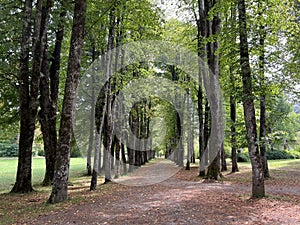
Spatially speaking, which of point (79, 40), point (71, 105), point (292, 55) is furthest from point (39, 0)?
point (292, 55)

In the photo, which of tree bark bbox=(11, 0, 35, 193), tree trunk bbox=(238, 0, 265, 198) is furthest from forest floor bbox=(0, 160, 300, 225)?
tree bark bbox=(11, 0, 35, 193)

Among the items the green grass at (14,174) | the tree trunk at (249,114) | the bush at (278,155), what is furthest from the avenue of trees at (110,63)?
the bush at (278,155)

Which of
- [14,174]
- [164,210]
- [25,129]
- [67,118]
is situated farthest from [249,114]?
[14,174]

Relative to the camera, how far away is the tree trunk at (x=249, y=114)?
9172 mm

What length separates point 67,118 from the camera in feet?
31.0

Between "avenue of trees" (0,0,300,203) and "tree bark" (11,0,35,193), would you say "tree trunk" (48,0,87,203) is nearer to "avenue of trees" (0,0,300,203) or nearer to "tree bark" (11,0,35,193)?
"avenue of trees" (0,0,300,203)

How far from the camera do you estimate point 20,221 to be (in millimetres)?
7062

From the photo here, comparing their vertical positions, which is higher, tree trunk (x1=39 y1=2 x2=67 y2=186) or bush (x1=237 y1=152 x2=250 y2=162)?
tree trunk (x1=39 y1=2 x2=67 y2=186)

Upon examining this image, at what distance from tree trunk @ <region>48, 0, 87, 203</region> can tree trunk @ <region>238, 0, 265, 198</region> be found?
553 centimetres

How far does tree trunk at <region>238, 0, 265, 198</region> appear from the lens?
9.17m

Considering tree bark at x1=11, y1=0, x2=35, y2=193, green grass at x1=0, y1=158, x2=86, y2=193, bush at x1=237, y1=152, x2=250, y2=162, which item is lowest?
green grass at x1=0, y1=158, x2=86, y2=193

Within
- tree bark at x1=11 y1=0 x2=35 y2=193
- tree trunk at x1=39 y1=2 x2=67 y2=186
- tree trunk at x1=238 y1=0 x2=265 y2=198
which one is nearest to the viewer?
tree trunk at x1=238 y1=0 x2=265 y2=198

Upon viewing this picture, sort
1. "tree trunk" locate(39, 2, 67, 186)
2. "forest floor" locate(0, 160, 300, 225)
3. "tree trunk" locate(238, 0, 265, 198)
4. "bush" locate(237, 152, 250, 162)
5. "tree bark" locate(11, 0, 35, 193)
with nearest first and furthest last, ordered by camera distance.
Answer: "forest floor" locate(0, 160, 300, 225)
"tree trunk" locate(238, 0, 265, 198)
"tree bark" locate(11, 0, 35, 193)
"tree trunk" locate(39, 2, 67, 186)
"bush" locate(237, 152, 250, 162)

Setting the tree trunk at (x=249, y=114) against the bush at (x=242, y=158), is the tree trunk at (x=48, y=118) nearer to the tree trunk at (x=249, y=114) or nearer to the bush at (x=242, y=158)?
the tree trunk at (x=249, y=114)
